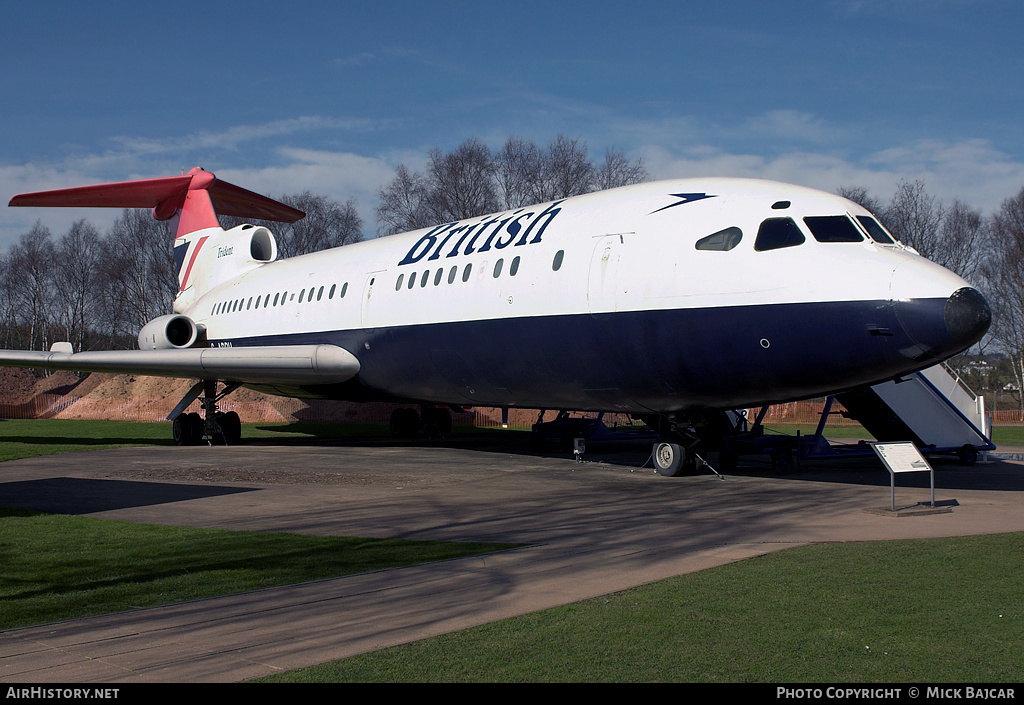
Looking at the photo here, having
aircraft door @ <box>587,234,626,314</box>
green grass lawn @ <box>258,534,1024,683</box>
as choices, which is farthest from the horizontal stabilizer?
green grass lawn @ <box>258,534,1024,683</box>

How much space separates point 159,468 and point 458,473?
5.55 meters

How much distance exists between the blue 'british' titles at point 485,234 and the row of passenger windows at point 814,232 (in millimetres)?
4033

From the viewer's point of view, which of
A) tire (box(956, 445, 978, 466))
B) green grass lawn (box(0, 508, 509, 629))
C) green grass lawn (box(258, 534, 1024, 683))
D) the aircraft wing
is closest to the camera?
green grass lawn (box(258, 534, 1024, 683))

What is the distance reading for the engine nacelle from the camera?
2469 cm

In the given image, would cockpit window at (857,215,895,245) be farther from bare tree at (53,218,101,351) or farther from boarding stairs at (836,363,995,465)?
bare tree at (53,218,101,351)

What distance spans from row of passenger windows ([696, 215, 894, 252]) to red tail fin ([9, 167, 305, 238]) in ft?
66.4

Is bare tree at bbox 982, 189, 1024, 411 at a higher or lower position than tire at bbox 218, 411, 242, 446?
higher

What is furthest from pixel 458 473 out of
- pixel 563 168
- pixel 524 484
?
pixel 563 168

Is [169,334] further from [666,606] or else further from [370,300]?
[666,606]

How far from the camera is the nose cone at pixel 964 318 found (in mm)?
10188

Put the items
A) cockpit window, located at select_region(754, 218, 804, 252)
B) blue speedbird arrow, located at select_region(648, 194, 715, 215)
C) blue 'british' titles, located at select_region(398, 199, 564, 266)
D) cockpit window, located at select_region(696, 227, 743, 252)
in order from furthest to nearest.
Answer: blue 'british' titles, located at select_region(398, 199, 564, 266), blue speedbird arrow, located at select_region(648, 194, 715, 215), cockpit window, located at select_region(696, 227, 743, 252), cockpit window, located at select_region(754, 218, 804, 252)

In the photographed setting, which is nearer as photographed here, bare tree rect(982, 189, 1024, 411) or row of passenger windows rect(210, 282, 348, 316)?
row of passenger windows rect(210, 282, 348, 316)

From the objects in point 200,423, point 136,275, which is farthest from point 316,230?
point 200,423

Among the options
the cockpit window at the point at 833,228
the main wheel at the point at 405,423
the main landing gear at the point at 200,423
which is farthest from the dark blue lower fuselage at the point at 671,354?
the main wheel at the point at 405,423
